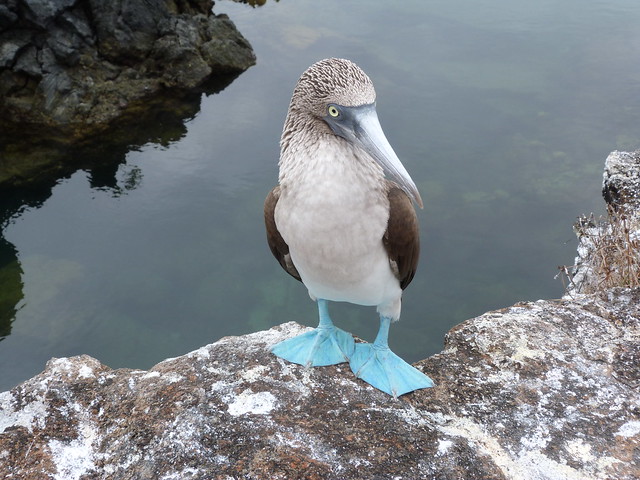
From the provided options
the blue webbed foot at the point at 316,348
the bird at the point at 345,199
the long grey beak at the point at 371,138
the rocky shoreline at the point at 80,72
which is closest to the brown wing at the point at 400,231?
the bird at the point at 345,199

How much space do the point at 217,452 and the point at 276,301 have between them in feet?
16.7

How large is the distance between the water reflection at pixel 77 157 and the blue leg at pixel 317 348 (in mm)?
6632

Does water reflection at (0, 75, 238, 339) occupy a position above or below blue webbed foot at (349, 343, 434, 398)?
below

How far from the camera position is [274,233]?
2695 mm

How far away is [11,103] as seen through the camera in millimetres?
8984

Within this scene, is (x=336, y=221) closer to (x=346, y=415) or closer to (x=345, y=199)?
(x=345, y=199)

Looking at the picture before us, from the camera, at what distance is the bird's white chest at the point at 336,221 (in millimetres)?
2260

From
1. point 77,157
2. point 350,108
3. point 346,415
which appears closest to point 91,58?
point 77,157

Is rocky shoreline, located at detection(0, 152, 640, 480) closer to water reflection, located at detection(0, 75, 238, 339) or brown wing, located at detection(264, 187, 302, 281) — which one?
brown wing, located at detection(264, 187, 302, 281)

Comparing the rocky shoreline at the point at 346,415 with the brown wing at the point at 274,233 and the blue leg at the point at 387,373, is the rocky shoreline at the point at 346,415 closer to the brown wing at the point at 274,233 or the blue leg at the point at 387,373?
the blue leg at the point at 387,373

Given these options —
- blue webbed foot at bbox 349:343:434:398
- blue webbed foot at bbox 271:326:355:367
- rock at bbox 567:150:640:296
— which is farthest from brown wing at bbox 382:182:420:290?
rock at bbox 567:150:640:296

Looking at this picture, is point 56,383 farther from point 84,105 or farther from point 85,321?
point 84,105

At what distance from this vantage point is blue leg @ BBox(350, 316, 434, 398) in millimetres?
2592

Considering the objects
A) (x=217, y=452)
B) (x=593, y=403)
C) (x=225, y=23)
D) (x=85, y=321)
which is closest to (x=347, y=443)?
(x=217, y=452)
